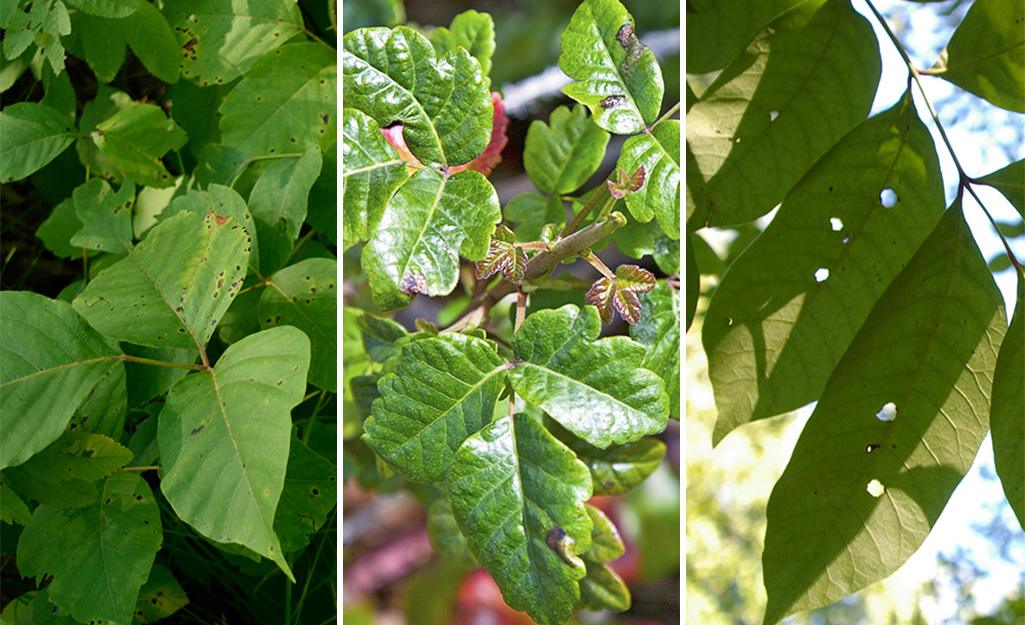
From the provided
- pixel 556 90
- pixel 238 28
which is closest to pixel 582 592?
pixel 556 90

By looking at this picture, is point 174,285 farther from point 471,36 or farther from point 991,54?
point 991,54

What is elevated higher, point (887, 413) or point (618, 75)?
point (618, 75)

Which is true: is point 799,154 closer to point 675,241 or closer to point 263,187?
point 675,241

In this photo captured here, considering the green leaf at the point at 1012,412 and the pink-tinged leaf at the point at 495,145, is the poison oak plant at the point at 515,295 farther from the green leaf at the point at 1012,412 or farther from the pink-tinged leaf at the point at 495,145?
the green leaf at the point at 1012,412

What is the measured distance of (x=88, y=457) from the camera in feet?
1.15

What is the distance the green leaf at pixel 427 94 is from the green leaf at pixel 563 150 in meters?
0.03

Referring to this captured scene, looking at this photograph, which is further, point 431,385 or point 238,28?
point 238,28

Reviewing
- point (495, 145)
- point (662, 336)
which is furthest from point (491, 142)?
point (662, 336)

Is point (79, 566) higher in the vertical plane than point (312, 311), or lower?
lower

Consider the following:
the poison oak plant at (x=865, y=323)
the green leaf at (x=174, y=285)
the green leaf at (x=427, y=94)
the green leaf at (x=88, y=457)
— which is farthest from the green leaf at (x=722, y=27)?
the green leaf at (x=88, y=457)

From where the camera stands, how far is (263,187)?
0.38 metres

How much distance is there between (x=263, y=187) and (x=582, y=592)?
0.85 feet

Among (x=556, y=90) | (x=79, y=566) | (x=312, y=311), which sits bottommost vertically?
(x=79, y=566)

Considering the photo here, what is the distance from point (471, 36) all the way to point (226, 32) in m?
0.16
